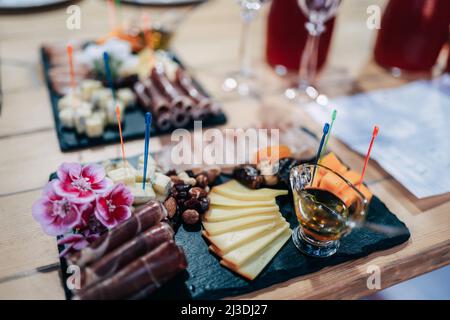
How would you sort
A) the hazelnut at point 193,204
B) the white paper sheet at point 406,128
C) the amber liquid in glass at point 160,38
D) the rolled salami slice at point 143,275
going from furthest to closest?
the amber liquid in glass at point 160,38, the white paper sheet at point 406,128, the hazelnut at point 193,204, the rolled salami slice at point 143,275

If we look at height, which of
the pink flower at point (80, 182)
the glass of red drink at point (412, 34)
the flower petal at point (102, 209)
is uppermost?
the glass of red drink at point (412, 34)

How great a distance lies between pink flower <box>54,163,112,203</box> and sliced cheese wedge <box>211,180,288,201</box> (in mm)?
279

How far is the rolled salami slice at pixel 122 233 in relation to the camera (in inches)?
29.4

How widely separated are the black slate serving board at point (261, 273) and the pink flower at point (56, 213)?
0.09 meters

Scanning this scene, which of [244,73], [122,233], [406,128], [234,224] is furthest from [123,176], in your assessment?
[406,128]

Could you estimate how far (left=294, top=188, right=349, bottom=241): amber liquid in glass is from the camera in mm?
814

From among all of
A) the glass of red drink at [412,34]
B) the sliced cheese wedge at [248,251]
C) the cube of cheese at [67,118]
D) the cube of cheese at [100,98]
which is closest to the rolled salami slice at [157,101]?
the cube of cheese at [100,98]

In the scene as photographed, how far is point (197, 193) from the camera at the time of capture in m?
0.93

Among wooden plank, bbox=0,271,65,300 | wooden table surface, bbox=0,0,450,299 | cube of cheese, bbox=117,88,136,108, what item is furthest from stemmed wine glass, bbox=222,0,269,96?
wooden plank, bbox=0,271,65,300

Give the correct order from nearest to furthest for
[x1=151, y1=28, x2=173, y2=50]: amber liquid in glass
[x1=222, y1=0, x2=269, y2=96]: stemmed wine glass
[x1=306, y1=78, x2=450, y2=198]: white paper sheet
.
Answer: [x1=306, y1=78, x2=450, y2=198]: white paper sheet → [x1=222, y1=0, x2=269, y2=96]: stemmed wine glass → [x1=151, y1=28, x2=173, y2=50]: amber liquid in glass

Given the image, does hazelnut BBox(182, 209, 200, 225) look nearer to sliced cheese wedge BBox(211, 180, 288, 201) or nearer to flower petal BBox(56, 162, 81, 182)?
sliced cheese wedge BBox(211, 180, 288, 201)

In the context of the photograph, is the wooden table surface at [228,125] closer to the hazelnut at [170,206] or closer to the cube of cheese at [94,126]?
the cube of cheese at [94,126]

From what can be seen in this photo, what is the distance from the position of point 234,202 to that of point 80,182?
34 cm

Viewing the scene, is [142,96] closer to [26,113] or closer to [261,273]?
[26,113]
